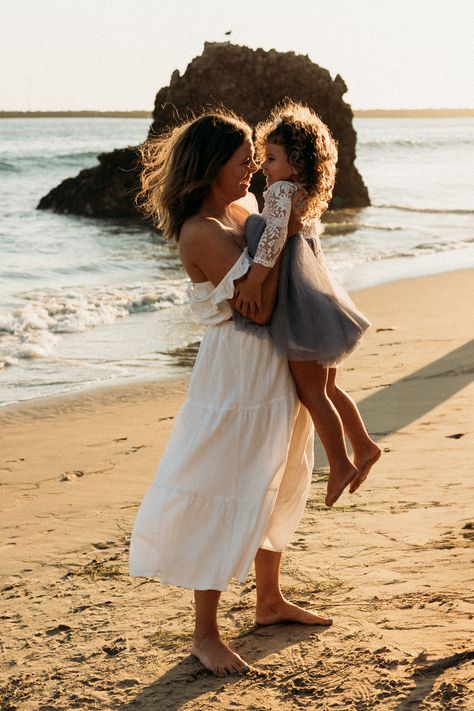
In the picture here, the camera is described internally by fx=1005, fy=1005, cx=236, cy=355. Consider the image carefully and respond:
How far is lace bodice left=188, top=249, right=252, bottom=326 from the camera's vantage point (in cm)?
315

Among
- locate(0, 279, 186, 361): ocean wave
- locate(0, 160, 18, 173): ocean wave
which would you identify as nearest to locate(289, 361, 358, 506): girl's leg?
locate(0, 279, 186, 361): ocean wave

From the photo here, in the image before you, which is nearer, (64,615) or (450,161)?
(64,615)

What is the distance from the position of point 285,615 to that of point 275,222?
1.45 metres

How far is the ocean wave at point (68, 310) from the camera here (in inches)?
399

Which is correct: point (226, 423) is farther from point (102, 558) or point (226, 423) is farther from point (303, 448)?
point (102, 558)

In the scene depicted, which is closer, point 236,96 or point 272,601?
point 272,601

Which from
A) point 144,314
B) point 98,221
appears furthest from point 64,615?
point 98,221

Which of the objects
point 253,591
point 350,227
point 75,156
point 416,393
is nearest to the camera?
point 253,591

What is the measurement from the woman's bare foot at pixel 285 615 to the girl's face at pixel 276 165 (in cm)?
151

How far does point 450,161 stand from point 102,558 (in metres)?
52.7

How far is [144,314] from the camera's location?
39.3 ft

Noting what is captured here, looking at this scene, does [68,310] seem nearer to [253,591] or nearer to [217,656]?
[253,591]

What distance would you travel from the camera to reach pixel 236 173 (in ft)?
10.7

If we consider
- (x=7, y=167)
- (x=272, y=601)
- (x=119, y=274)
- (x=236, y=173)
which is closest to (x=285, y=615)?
(x=272, y=601)
